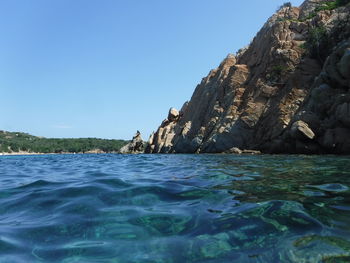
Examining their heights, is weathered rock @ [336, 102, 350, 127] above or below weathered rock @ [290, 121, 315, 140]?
above

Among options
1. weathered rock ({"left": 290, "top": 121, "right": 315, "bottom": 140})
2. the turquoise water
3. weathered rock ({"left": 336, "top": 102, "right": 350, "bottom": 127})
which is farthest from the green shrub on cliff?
the turquoise water

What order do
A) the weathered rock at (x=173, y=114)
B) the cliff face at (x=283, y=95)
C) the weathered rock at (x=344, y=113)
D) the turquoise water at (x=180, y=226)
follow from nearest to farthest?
the turquoise water at (x=180, y=226) < the weathered rock at (x=344, y=113) < the cliff face at (x=283, y=95) < the weathered rock at (x=173, y=114)

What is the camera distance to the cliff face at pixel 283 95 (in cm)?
2645

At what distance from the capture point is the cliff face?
26.5 metres

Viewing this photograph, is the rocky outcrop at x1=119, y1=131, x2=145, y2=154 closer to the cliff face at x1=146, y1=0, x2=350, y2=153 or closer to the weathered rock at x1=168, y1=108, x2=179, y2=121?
the weathered rock at x1=168, y1=108, x2=179, y2=121

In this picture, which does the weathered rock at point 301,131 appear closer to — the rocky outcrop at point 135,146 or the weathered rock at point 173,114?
the weathered rock at point 173,114

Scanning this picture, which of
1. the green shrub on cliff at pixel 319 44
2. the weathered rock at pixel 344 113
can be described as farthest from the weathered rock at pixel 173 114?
the weathered rock at pixel 344 113

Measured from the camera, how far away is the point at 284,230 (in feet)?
11.2

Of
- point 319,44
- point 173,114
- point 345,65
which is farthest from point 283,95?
point 173,114

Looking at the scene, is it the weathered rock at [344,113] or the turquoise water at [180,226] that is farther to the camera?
the weathered rock at [344,113]

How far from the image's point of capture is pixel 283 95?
37.6m

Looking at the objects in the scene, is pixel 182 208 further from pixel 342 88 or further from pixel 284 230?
pixel 342 88

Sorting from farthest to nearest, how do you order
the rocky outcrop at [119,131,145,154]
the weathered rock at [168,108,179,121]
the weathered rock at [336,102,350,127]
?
the rocky outcrop at [119,131,145,154], the weathered rock at [168,108,179,121], the weathered rock at [336,102,350,127]

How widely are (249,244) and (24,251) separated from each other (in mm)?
2445
